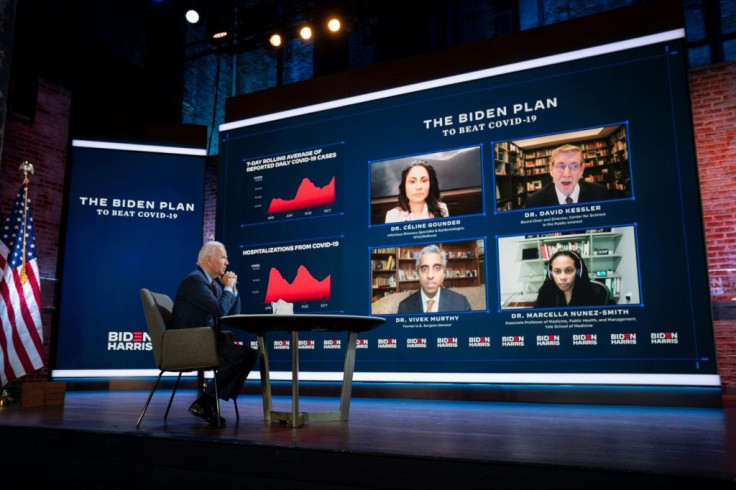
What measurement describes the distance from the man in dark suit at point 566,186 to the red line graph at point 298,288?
2.39 m

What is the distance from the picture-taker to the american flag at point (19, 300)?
5285 mm

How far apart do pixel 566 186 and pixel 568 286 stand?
0.92 metres

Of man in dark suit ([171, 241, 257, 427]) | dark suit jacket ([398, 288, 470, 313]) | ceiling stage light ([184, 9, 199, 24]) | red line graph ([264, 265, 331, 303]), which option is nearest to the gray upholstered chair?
man in dark suit ([171, 241, 257, 427])

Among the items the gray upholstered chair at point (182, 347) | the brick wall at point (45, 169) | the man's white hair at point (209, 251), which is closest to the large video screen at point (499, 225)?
the brick wall at point (45, 169)

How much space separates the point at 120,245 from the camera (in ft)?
25.8

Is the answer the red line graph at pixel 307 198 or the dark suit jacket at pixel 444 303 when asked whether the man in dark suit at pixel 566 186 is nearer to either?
the dark suit jacket at pixel 444 303

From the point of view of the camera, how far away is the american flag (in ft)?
17.3

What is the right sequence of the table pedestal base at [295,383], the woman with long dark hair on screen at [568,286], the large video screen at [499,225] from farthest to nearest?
the woman with long dark hair on screen at [568,286]
the large video screen at [499,225]
the table pedestal base at [295,383]

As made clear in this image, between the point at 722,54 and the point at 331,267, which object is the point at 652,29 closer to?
the point at 331,267

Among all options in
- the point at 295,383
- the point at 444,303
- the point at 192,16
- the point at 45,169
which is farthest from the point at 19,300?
the point at 192,16

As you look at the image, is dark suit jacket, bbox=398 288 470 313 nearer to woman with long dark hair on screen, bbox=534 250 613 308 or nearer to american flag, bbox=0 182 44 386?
woman with long dark hair on screen, bbox=534 250 613 308

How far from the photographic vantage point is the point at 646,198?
535cm

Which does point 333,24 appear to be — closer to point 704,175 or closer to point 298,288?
point 298,288

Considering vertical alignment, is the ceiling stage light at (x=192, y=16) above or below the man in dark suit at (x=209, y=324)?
above
